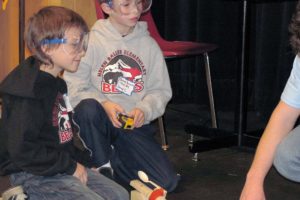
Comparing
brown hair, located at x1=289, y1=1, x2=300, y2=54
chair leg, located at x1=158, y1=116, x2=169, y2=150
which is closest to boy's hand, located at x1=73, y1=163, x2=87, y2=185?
brown hair, located at x1=289, y1=1, x2=300, y2=54

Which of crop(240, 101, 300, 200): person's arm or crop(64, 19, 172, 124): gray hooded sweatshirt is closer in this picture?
crop(240, 101, 300, 200): person's arm

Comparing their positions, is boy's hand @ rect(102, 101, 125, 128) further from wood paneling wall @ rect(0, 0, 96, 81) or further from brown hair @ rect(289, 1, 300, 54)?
wood paneling wall @ rect(0, 0, 96, 81)

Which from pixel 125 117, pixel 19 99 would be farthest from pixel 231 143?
pixel 19 99

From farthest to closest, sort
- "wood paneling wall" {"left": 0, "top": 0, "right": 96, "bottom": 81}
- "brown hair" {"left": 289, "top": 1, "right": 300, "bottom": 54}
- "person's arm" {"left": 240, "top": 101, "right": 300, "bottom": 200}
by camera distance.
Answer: "wood paneling wall" {"left": 0, "top": 0, "right": 96, "bottom": 81}
"person's arm" {"left": 240, "top": 101, "right": 300, "bottom": 200}
"brown hair" {"left": 289, "top": 1, "right": 300, "bottom": 54}

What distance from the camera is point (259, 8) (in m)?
3.09

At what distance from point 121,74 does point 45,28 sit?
47cm

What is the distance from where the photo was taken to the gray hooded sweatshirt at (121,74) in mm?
1919

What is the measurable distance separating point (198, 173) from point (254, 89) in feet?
4.18

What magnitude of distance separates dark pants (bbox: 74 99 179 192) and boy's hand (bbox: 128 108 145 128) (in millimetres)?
91

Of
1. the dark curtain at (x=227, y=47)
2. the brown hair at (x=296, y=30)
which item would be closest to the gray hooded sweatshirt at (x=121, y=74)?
the brown hair at (x=296, y=30)

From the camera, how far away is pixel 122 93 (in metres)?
1.95

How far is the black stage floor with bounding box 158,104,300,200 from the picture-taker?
73.5 inches

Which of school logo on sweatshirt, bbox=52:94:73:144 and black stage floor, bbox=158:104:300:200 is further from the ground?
school logo on sweatshirt, bbox=52:94:73:144

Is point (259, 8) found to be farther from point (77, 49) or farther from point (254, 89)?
point (77, 49)
